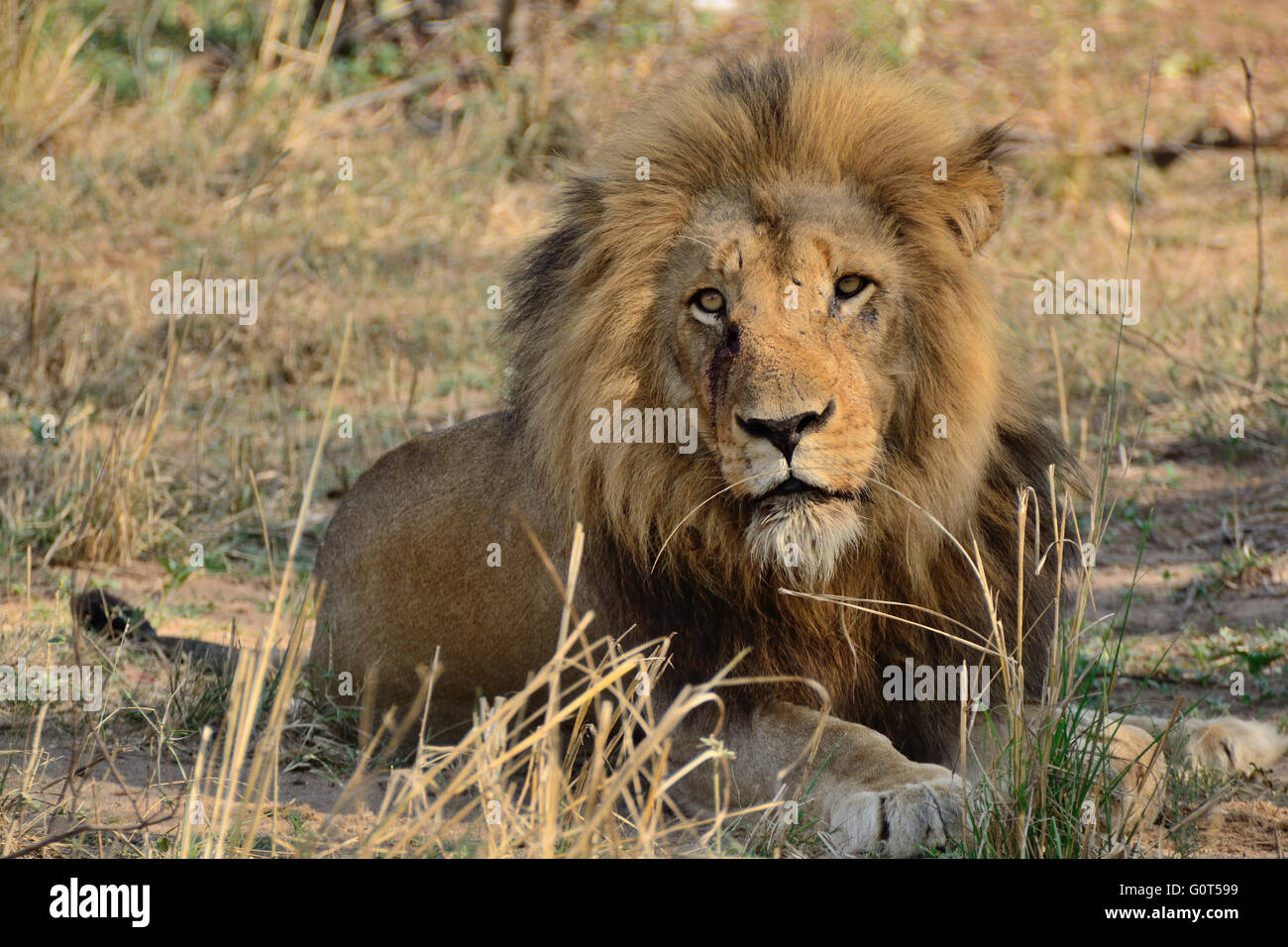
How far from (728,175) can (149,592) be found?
356 centimetres

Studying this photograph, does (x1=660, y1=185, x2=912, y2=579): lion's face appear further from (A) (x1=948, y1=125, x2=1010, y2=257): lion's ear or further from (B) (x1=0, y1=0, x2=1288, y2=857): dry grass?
(B) (x1=0, y1=0, x2=1288, y2=857): dry grass

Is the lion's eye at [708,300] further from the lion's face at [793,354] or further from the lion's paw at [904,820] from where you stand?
the lion's paw at [904,820]

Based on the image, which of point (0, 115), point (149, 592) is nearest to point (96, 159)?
point (0, 115)

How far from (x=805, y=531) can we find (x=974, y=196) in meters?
1.14

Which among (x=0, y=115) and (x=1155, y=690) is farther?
(x=0, y=115)

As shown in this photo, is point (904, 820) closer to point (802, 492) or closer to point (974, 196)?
point (802, 492)

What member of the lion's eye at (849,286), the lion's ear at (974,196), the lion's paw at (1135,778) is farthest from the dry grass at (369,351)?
the lion's eye at (849,286)

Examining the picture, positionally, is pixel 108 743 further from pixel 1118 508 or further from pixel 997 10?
pixel 997 10

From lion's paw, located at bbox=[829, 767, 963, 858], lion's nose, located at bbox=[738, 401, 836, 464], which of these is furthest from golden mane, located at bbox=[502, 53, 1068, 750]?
lion's paw, located at bbox=[829, 767, 963, 858]

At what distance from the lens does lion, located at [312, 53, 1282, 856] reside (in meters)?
3.88

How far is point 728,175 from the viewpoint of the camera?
4.18 meters

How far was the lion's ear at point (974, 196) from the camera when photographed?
420 cm

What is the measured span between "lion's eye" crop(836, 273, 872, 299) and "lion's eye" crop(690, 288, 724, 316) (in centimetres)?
31

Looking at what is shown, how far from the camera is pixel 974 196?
4203 millimetres
